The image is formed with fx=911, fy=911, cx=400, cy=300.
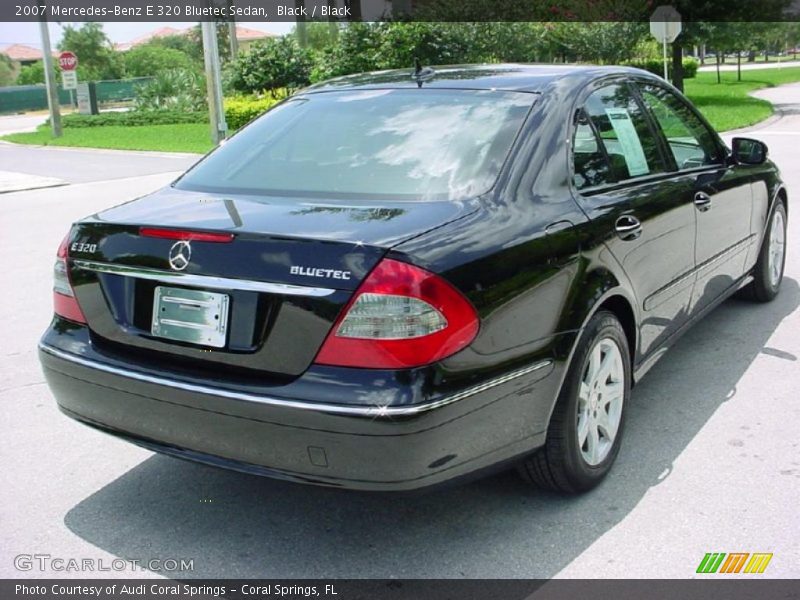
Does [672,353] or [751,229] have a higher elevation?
[751,229]

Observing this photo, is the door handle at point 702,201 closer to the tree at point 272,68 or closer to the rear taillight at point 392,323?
the rear taillight at point 392,323

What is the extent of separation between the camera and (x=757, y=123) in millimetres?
21938

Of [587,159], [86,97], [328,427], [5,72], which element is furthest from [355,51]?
[5,72]

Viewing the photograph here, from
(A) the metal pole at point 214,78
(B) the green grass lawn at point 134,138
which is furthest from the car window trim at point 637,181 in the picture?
(B) the green grass lawn at point 134,138

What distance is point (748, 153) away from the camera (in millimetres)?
5180

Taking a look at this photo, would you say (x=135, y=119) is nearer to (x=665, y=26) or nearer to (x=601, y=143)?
(x=665, y=26)

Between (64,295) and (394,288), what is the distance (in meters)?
1.40

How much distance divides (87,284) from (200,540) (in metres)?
0.99

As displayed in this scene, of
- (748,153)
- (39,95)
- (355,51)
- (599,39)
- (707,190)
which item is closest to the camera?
(707,190)

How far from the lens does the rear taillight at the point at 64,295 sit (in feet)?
10.8

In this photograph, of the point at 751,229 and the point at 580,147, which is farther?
the point at 751,229

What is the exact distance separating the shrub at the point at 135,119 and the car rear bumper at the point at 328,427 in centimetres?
3429

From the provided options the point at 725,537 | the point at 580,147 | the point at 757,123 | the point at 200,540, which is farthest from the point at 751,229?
the point at 757,123

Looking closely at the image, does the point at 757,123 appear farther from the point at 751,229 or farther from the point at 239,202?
the point at 239,202
